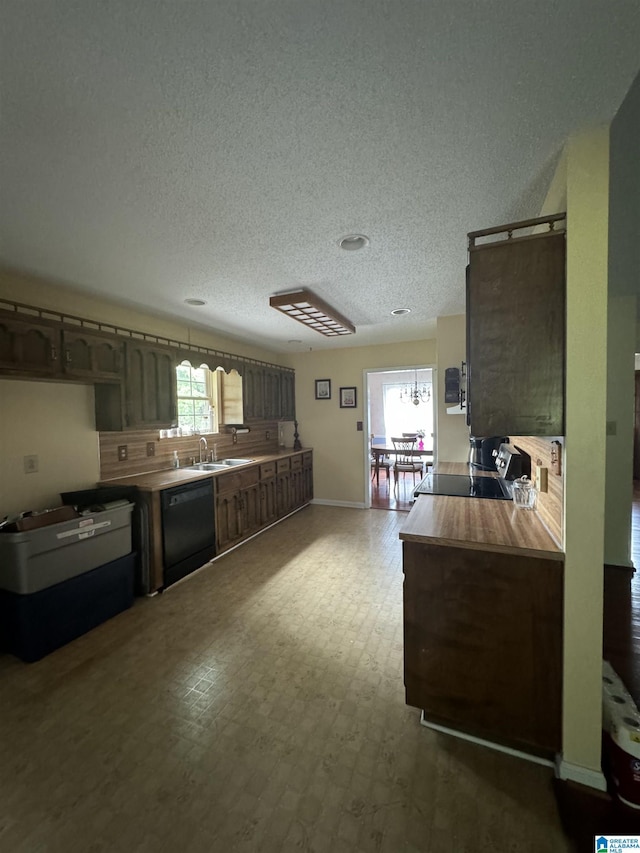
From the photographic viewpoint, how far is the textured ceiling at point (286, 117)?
838 millimetres

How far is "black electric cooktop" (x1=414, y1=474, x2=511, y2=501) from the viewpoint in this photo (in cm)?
216

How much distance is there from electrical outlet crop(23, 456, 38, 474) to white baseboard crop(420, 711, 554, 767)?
113 inches

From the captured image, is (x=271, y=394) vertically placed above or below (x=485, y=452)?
above

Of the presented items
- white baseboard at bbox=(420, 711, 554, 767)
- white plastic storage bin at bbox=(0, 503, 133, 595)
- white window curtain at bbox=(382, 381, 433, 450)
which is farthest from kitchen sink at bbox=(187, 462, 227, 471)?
white window curtain at bbox=(382, 381, 433, 450)

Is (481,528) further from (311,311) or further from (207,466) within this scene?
(207,466)

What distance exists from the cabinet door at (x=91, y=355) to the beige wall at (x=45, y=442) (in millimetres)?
266

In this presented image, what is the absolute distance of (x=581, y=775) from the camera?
1.25 meters

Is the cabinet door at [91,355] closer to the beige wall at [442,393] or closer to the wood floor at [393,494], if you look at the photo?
the beige wall at [442,393]

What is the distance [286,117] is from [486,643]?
210 centimetres

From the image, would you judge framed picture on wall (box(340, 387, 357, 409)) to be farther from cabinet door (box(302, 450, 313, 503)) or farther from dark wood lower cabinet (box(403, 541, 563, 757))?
dark wood lower cabinet (box(403, 541, 563, 757))

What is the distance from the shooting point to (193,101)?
1048 millimetres

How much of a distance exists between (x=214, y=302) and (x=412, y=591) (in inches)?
105

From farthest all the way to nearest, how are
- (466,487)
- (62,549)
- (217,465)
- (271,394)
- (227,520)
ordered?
(271,394)
(217,465)
(227,520)
(466,487)
(62,549)

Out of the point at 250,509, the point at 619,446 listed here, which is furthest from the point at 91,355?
the point at 619,446
